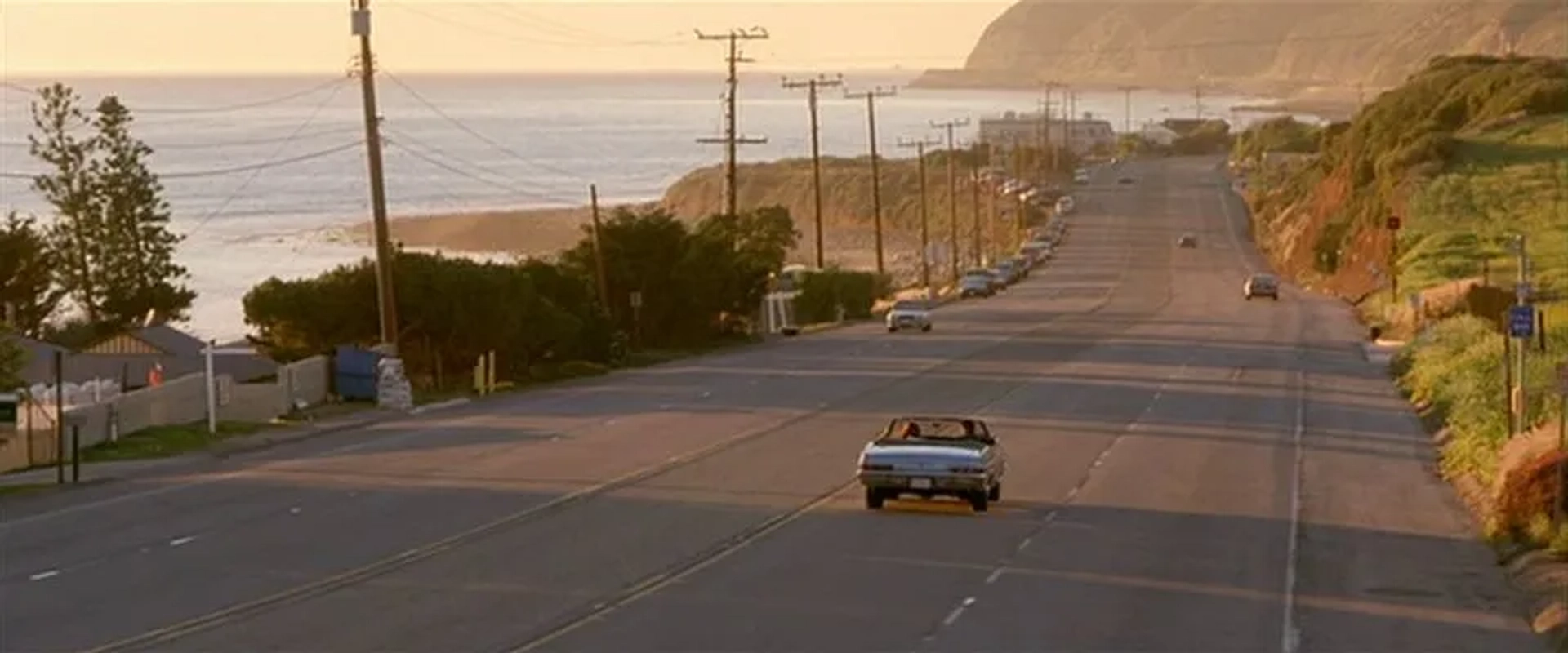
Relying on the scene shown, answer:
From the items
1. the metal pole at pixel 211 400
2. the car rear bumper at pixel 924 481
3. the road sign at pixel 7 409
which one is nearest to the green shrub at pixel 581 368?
the metal pole at pixel 211 400

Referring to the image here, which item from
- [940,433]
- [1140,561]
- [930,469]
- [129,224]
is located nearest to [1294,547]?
[1140,561]

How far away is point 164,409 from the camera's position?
154 ft

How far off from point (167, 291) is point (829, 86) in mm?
38394

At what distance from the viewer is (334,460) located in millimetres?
40125

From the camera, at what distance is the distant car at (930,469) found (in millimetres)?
32562

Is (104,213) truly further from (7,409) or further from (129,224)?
(7,409)

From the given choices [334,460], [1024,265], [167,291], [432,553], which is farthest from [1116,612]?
[1024,265]

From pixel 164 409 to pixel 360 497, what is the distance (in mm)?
14273

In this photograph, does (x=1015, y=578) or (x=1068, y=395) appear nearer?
(x=1015, y=578)

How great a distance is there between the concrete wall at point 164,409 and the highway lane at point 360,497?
10.1 feet

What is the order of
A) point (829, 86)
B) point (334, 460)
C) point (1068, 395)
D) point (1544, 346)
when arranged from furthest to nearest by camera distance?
1. point (829, 86)
2. point (1068, 395)
3. point (1544, 346)
4. point (334, 460)

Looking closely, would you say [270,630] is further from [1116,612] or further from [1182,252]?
[1182,252]

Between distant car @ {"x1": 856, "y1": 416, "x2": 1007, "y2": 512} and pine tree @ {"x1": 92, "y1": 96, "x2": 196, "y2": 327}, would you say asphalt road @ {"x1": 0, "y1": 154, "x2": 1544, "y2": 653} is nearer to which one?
distant car @ {"x1": 856, "y1": 416, "x2": 1007, "y2": 512}

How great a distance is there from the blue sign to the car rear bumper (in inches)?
447
